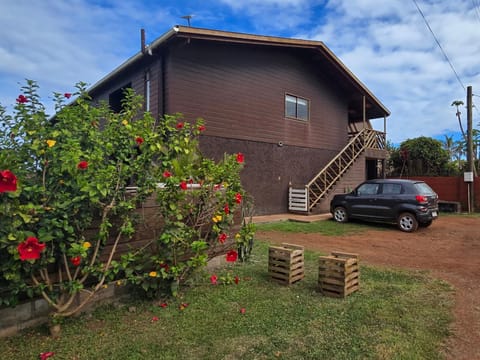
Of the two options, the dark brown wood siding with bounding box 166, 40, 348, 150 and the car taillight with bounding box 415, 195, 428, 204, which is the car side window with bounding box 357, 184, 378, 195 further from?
the dark brown wood siding with bounding box 166, 40, 348, 150

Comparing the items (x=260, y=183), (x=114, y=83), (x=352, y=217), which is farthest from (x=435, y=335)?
(x=114, y=83)

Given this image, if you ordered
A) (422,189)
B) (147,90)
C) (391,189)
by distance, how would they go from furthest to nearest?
(147,90), (391,189), (422,189)

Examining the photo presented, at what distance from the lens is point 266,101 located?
12.0m

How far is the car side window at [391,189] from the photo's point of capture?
9.34 meters

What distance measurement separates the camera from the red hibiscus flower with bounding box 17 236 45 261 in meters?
2.38

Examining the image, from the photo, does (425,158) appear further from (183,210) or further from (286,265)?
(183,210)

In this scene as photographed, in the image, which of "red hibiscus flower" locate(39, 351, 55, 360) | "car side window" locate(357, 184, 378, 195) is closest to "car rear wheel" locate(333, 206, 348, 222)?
"car side window" locate(357, 184, 378, 195)

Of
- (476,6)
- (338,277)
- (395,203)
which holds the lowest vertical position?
(338,277)

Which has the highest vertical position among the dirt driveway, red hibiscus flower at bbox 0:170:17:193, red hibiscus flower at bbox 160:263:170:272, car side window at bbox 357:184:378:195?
red hibiscus flower at bbox 0:170:17:193

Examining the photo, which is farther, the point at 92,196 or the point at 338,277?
the point at 338,277

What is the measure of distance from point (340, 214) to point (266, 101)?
4.98m

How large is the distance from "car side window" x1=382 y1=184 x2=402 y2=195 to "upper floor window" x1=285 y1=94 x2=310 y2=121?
503cm

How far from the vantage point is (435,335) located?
3020 mm

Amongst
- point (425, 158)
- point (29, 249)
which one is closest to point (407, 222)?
point (29, 249)
